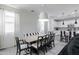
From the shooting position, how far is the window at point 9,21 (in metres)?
3.60

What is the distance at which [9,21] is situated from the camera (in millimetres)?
3760

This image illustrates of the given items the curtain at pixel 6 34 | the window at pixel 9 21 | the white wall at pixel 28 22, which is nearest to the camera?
the curtain at pixel 6 34

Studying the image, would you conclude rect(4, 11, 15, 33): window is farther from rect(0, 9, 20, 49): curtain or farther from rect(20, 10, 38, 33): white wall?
rect(20, 10, 38, 33): white wall

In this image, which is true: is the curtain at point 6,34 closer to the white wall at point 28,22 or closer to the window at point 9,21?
the window at point 9,21

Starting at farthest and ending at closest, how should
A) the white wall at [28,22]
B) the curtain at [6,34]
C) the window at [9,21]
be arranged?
the white wall at [28,22] → the window at [9,21] → the curtain at [6,34]

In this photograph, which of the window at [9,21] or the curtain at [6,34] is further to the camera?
the window at [9,21]

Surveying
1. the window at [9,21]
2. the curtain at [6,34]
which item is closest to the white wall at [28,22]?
the curtain at [6,34]

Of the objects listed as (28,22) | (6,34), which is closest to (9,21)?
(6,34)

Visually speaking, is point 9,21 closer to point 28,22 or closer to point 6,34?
point 6,34

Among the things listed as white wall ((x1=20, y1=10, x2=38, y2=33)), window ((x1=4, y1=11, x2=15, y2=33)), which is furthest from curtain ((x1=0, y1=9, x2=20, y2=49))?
white wall ((x1=20, y1=10, x2=38, y2=33))

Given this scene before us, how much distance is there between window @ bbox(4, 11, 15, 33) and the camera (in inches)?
142

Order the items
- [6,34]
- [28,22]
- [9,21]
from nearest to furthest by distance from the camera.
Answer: [6,34]
[9,21]
[28,22]
